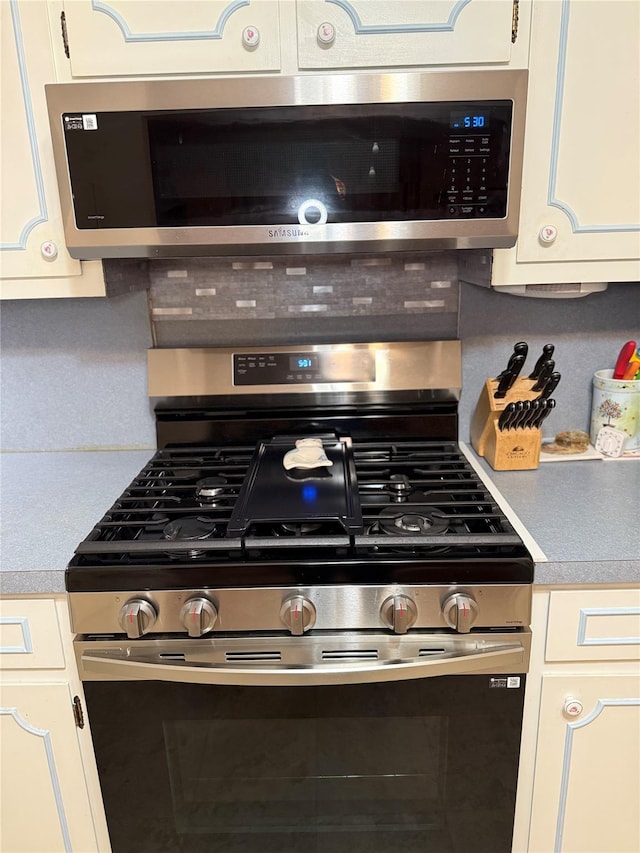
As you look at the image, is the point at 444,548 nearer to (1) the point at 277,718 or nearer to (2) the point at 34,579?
(1) the point at 277,718

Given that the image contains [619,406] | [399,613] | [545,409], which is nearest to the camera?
[399,613]

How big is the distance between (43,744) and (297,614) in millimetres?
580

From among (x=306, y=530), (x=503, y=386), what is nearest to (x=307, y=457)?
(x=306, y=530)

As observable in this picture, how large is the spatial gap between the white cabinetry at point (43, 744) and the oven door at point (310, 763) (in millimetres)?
61

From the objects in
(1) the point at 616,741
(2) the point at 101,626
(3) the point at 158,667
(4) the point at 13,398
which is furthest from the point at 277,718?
(4) the point at 13,398

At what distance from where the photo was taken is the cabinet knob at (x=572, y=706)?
1154 millimetres

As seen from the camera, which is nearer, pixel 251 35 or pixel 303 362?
pixel 251 35

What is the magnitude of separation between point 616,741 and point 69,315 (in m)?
1.51

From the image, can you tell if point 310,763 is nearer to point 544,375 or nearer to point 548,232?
point 544,375

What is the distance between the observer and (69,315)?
5.17 ft

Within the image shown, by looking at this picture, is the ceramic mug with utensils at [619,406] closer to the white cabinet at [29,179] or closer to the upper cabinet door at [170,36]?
the upper cabinet door at [170,36]

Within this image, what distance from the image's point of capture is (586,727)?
3.84 feet

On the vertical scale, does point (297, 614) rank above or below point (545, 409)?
below

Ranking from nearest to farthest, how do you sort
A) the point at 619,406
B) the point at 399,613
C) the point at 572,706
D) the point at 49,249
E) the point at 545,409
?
the point at 399,613
the point at 572,706
the point at 49,249
the point at 545,409
the point at 619,406
